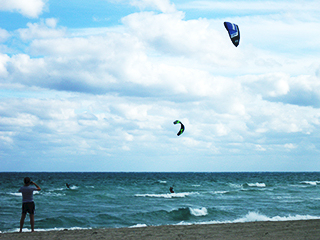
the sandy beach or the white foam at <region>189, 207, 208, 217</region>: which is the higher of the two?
the sandy beach

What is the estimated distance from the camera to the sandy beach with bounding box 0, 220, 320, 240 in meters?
9.35

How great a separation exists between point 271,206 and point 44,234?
16584mm

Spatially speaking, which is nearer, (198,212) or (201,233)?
(201,233)

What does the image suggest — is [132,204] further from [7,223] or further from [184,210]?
[7,223]

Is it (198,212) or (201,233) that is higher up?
(201,233)

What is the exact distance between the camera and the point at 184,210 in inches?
810

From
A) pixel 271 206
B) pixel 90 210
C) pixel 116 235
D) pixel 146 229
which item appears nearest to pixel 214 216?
pixel 271 206

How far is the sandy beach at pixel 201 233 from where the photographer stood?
9350 millimetres

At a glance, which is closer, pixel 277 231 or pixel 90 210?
pixel 277 231

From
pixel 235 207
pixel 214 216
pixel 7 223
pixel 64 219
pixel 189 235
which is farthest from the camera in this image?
pixel 235 207

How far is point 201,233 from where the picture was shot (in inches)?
386

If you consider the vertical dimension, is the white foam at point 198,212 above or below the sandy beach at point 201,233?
below

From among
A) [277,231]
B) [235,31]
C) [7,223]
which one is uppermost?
[235,31]

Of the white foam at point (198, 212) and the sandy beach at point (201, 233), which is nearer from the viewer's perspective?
the sandy beach at point (201, 233)
